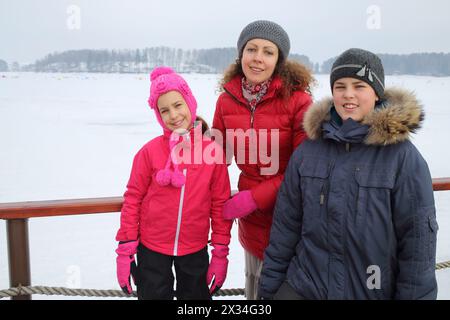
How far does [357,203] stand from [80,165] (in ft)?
20.3

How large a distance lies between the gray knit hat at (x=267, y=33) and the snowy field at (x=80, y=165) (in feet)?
0.80

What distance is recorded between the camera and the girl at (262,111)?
4.90 ft

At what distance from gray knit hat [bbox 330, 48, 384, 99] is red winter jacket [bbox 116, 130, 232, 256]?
0.56 meters

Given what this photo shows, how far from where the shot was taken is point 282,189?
1367 mm

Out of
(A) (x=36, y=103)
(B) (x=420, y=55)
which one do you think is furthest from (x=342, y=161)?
(A) (x=36, y=103)

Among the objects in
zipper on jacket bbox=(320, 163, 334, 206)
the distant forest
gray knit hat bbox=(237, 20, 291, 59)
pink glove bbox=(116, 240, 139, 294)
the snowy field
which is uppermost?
the distant forest

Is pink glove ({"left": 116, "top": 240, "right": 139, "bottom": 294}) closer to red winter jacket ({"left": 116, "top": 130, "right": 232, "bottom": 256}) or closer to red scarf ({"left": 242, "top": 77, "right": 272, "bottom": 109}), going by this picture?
red winter jacket ({"left": 116, "top": 130, "right": 232, "bottom": 256})

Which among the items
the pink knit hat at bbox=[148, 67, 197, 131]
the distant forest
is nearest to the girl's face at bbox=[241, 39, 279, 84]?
the pink knit hat at bbox=[148, 67, 197, 131]

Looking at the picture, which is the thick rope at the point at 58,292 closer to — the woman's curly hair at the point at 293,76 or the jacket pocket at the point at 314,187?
the jacket pocket at the point at 314,187

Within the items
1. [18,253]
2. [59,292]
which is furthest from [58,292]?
[18,253]

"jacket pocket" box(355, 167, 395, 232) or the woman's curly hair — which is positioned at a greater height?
the woman's curly hair

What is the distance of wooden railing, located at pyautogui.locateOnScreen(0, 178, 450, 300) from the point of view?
1489 mm

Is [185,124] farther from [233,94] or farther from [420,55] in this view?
[420,55]

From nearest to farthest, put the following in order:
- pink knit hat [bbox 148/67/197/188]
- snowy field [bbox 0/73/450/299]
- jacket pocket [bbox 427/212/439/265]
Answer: jacket pocket [bbox 427/212/439/265] → pink knit hat [bbox 148/67/197/188] → snowy field [bbox 0/73/450/299]
